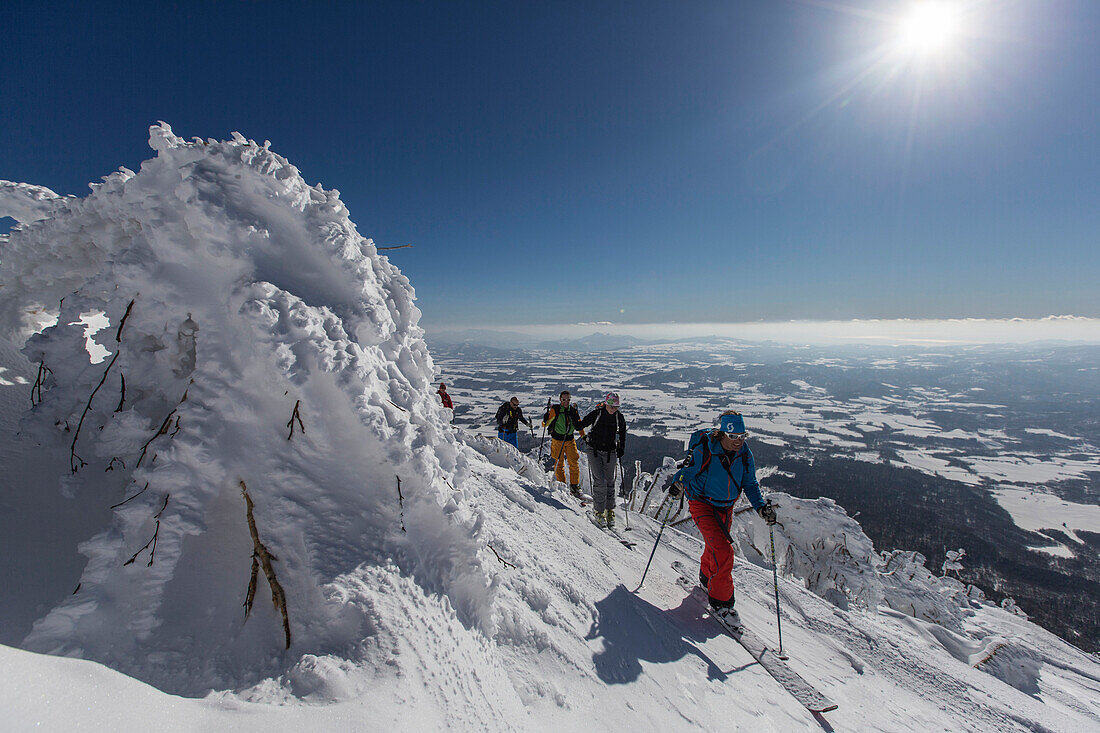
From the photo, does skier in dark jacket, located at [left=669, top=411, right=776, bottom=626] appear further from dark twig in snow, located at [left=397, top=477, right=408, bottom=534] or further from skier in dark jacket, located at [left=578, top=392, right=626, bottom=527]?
dark twig in snow, located at [left=397, top=477, right=408, bottom=534]

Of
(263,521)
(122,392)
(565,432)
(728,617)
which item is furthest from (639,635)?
(565,432)

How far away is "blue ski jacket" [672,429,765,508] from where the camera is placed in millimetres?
4691

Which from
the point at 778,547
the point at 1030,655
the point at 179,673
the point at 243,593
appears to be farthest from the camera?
the point at 778,547

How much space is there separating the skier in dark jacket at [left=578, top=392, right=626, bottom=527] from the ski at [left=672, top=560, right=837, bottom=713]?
2468 millimetres

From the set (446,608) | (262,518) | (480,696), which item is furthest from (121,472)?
(480,696)

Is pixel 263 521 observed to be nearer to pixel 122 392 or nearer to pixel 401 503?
pixel 401 503

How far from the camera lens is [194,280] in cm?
251

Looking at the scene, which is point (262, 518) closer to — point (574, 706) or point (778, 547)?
point (574, 706)

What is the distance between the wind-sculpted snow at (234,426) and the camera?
1.99 meters

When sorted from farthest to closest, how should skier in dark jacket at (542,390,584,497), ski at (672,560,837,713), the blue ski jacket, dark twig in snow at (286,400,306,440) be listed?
skier in dark jacket at (542,390,584,497), the blue ski jacket, ski at (672,560,837,713), dark twig in snow at (286,400,306,440)

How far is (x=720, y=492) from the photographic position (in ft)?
15.4

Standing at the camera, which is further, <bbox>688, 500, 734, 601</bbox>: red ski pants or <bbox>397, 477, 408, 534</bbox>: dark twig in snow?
<bbox>688, 500, 734, 601</bbox>: red ski pants

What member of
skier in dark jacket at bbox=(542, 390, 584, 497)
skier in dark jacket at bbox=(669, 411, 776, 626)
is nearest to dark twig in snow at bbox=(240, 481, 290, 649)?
skier in dark jacket at bbox=(669, 411, 776, 626)

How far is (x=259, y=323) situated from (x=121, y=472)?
1.50 m
